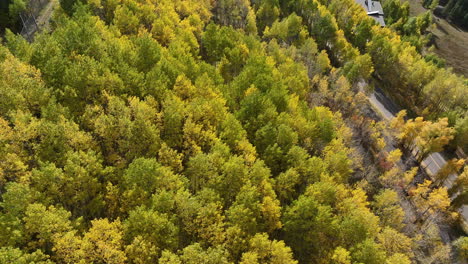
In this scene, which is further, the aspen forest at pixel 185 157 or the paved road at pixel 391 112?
the paved road at pixel 391 112

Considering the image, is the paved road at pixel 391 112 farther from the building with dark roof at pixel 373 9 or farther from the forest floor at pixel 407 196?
the building with dark roof at pixel 373 9

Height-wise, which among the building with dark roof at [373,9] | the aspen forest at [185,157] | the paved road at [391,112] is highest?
the building with dark roof at [373,9]

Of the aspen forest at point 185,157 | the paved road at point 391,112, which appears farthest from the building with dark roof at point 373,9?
the aspen forest at point 185,157

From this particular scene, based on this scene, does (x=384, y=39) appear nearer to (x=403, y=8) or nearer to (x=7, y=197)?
(x=403, y=8)

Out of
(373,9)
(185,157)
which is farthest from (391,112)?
(185,157)

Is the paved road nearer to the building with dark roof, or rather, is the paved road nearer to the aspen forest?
the aspen forest

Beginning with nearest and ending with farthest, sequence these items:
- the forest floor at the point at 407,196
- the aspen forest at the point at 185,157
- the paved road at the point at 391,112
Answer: the aspen forest at the point at 185,157 → the forest floor at the point at 407,196 → the paved road at the point at 391,112

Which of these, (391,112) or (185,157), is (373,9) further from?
(185,157)

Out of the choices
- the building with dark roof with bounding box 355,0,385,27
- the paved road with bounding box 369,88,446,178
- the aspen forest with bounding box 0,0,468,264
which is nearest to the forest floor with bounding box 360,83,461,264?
the paved road with bounding box 369,88,446,178
